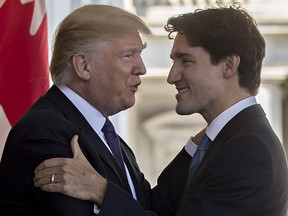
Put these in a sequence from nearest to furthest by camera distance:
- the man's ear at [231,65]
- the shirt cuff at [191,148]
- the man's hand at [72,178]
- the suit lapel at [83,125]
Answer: the man's hand at [72,178] < the suit lapel at [83,125] < the man's ear at [231,65] < the shirt cuff at [191,148]

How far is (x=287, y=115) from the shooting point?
407 inches

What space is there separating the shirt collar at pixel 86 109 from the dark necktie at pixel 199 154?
0.28 m

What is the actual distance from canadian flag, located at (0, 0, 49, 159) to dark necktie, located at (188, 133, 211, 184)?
0.73 metres

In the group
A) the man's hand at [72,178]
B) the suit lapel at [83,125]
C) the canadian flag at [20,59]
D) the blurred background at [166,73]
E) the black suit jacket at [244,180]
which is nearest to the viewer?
the man's hand at [72,178]

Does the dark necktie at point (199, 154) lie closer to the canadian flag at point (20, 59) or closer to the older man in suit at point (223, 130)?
the older man in suit at point (223, 130)

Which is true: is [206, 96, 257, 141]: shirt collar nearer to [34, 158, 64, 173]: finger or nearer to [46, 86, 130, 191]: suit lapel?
[46, 86, 130, 191]: suit lapel

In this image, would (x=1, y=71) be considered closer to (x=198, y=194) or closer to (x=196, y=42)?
(x=196, y=42)

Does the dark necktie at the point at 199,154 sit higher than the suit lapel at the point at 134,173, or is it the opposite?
the dark necktie at the point at 199,154

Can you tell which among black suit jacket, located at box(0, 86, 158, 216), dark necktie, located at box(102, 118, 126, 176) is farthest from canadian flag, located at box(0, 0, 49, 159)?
black suit jacket, located at box(0, 86, 158, 216)

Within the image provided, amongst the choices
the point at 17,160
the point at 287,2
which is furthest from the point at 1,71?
the point at 287,2

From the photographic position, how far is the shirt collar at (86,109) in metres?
3.08

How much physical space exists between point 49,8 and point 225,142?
127 cm

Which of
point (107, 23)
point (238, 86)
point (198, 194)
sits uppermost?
point (107, 23)

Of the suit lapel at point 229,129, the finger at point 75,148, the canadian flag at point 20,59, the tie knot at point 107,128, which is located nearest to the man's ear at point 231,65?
the suit lapel at point 229,129
